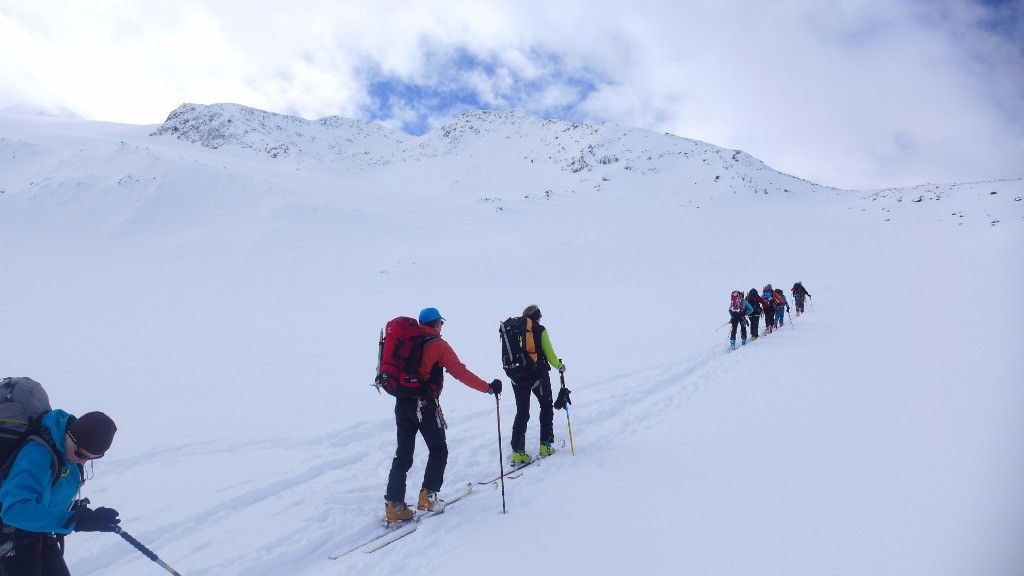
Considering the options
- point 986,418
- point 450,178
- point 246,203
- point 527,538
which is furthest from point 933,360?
point 450,178

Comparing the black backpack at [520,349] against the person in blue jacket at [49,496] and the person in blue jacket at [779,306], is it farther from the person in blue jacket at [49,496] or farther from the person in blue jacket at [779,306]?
the person in blue jacket at [779,306]

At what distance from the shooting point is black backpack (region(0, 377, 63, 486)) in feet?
9.09

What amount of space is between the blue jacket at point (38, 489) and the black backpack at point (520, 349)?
4.32m

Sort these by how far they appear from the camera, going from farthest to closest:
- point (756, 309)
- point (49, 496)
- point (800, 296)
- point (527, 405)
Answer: point (800, 296), point (756, 309), point (527, 405), point (49, 496)

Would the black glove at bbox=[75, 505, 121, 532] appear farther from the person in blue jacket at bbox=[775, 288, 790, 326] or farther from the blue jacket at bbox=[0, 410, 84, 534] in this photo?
the person in blue jacket at bbox=[775, 288, 790, 326]

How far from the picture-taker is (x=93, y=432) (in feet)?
9.58

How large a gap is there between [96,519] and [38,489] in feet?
1.35

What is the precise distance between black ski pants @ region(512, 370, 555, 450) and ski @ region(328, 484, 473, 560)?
1612mm

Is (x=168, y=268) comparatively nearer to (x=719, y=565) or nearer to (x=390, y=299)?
(x=390, y=299)

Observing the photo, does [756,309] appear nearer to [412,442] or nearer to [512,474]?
[512,474]

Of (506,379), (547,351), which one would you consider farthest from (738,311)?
(547,351)

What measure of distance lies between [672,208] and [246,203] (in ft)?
117

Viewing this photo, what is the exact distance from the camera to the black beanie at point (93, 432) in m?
2.90

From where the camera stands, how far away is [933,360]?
8.49m
